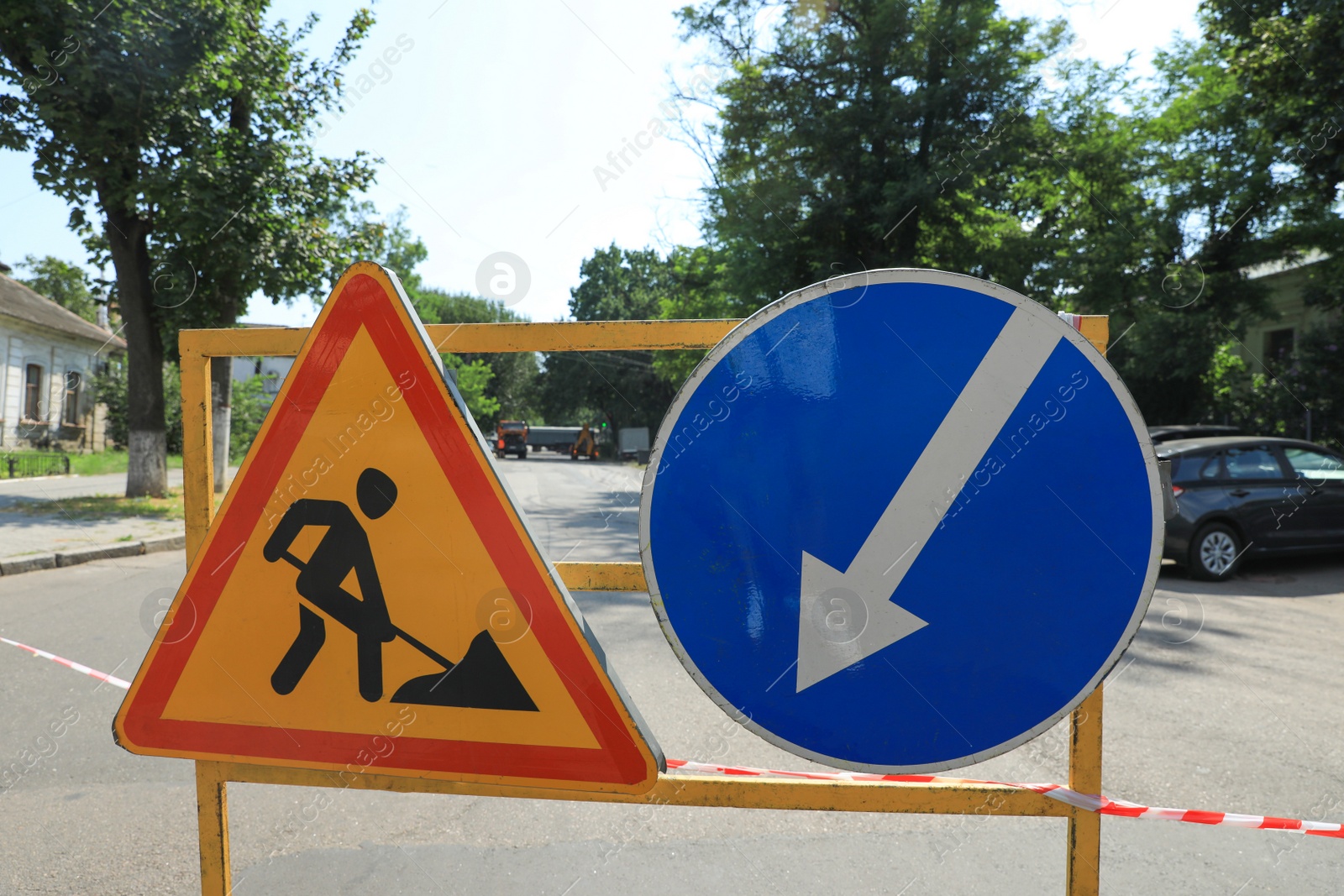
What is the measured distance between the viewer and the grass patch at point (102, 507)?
1220 cm

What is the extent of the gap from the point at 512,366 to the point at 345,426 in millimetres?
63245

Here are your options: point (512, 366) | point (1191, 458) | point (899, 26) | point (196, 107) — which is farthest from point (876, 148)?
point (512, 366)

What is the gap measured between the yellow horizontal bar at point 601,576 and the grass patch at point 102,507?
481 inches

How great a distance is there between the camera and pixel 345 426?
1.56 meters

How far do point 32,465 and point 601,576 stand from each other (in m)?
27.3

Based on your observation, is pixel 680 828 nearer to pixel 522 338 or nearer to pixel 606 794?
pixel 606 794

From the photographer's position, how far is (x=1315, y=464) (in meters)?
9.68

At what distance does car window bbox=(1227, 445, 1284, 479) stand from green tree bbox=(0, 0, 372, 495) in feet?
43.3

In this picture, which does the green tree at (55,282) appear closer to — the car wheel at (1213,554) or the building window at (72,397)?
the building window at (72,397)

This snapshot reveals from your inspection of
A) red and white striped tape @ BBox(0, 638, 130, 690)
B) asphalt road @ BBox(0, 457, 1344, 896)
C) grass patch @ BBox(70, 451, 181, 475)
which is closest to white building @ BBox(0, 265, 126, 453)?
grass patch @ BBox(70, 451, 181, 475)

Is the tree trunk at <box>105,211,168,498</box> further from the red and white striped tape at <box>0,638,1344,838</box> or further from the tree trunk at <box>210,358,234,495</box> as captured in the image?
the red and white striped tape at <box>0,638,1344,838</box>

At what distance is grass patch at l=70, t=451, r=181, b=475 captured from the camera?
25.4m

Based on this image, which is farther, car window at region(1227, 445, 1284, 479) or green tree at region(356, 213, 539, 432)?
green tree at region(356, 213, 539, 432)

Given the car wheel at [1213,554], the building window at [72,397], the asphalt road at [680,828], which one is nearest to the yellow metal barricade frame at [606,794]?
the asphalt road at [680,828]
